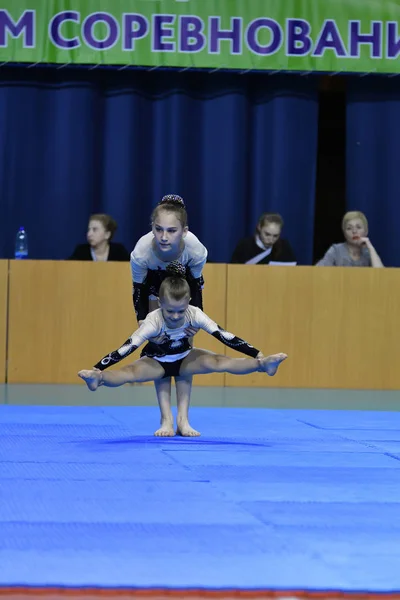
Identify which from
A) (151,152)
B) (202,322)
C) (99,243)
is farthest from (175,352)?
(151,152)

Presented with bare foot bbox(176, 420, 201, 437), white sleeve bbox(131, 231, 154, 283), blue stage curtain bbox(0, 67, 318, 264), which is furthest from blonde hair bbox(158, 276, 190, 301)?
blue stage curtain bbox(0, 67, 318, 264)

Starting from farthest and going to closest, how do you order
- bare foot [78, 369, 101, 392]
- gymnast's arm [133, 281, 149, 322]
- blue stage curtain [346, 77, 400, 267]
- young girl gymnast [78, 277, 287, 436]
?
blue stage curtain [346, 77, 400, 267] → gymnast's arm [133, 281, 149, 322] → young girl gymnast [78, 277, 287, 436] → bare foot [78, 369, 101, 392]

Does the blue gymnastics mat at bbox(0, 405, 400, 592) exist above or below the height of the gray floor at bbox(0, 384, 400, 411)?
below

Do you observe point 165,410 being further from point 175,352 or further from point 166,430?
point 175,352

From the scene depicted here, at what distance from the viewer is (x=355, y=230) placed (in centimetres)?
859

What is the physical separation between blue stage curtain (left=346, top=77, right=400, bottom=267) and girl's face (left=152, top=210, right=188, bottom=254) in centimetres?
525

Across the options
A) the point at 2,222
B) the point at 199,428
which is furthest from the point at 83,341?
the point at 199,428

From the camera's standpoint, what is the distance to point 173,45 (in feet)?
30.2

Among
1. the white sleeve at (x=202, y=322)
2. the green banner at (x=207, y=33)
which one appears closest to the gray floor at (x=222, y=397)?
the white sleeve at (x=202, y=322)

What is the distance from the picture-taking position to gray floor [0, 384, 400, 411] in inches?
281

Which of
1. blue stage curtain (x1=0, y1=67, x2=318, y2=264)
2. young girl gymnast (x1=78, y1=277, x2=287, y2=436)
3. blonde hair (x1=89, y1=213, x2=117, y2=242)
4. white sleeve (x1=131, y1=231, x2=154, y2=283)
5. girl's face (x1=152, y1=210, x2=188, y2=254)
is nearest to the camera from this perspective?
young girl gymnast (x1=78, y1=277, x2=287, y2=436)

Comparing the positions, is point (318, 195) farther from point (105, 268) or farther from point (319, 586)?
point (319, 586)

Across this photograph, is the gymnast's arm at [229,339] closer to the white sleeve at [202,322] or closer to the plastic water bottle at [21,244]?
the white sleeve at [202,322]

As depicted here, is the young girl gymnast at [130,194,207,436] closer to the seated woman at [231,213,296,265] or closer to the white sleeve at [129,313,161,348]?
the white sleeve at [129,313,161,348]
